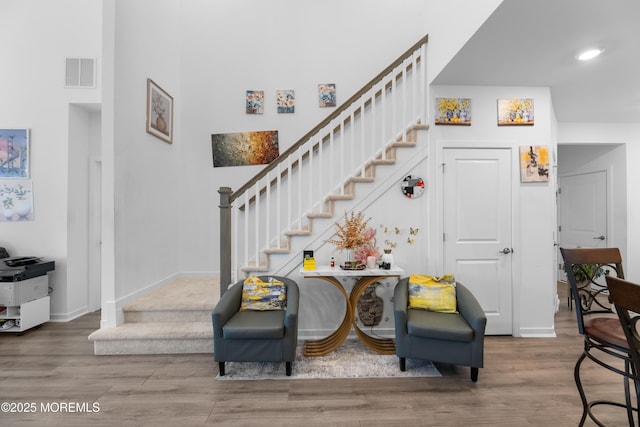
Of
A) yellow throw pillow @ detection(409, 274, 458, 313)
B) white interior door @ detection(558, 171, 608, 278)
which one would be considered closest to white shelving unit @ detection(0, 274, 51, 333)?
yellow throw pillow @ detection(409, 274, 458, 313)

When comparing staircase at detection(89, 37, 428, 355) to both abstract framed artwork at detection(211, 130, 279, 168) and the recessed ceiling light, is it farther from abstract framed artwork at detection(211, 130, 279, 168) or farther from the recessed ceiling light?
the recessed ceiling light

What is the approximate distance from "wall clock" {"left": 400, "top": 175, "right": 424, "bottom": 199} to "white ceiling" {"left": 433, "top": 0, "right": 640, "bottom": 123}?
3.80 ft

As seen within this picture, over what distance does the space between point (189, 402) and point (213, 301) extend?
1240 mm

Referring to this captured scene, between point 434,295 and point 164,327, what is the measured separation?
2.82 metres

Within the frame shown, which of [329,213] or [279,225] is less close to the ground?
[329,213]

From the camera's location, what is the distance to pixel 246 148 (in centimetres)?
466

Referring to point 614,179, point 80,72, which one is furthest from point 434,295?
point 80,72

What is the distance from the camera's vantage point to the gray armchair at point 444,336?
2.65 meters

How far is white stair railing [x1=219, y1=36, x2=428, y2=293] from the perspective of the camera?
11.6 ft

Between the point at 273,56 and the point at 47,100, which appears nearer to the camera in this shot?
the point at 47,100

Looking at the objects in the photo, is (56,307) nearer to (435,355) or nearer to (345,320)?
(345,320)

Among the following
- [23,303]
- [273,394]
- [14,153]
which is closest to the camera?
[273,394]

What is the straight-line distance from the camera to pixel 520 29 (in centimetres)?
254

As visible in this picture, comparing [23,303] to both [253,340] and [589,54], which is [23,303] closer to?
[253,340]
